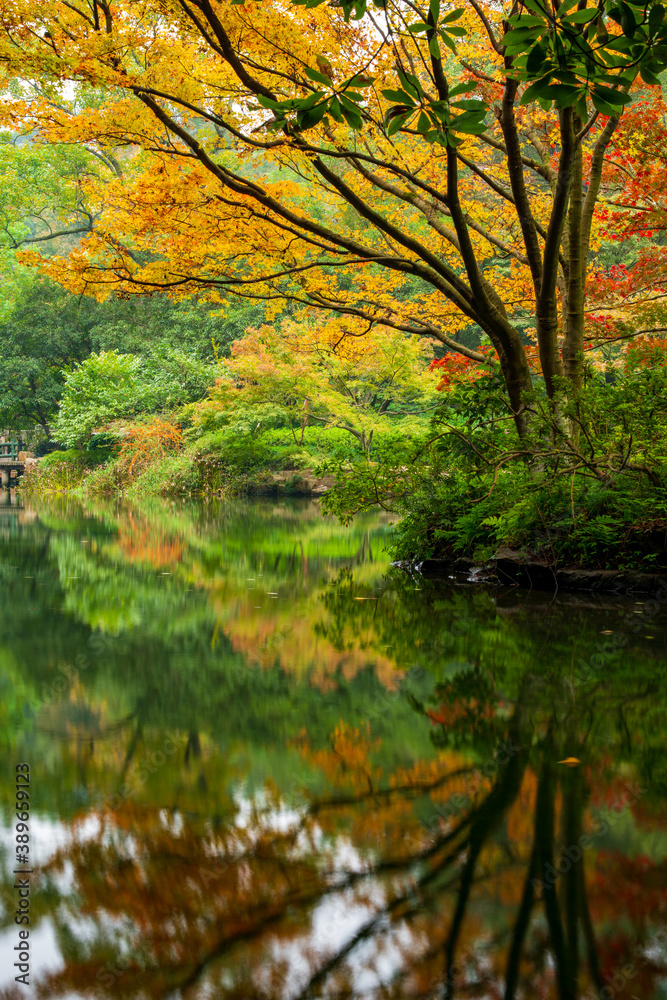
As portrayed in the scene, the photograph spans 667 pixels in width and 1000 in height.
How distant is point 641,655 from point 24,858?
3.11 m

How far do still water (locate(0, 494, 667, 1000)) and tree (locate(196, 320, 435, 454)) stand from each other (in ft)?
46.6

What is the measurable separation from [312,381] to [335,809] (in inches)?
693

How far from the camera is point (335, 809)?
7.57ft

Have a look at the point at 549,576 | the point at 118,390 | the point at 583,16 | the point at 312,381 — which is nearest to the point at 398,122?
the point at 583,16

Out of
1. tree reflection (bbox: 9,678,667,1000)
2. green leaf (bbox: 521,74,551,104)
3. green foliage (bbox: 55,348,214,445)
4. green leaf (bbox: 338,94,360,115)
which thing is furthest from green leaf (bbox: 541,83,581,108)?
green foliage (bbox: 55,348,214,445)

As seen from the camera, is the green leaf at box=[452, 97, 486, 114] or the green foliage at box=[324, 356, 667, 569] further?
the green foliage at box=[324, 356, 667, 569]

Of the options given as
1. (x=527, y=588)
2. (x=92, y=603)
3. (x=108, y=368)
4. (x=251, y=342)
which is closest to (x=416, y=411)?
(x=251, y=342)

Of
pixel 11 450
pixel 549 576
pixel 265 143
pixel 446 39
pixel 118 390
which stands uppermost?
pixel 265 143

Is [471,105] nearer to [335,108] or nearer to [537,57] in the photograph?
[537,57]

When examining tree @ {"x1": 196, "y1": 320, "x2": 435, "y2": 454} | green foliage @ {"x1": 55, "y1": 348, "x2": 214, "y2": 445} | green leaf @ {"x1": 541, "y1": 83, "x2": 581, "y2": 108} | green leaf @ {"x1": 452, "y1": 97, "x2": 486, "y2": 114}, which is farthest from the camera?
green foliage @ {"x1": 55, "y1": 348, "x2": 214, "y2": 445}

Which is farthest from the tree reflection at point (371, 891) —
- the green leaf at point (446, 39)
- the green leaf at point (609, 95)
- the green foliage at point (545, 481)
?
the green foliage at point (545, 481)

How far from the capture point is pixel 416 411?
23266 millimetres

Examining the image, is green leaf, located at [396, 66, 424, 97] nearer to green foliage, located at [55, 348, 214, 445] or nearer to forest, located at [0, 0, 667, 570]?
forest, located at [0, 0, 667, 570]

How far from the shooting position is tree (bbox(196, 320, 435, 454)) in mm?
18922
